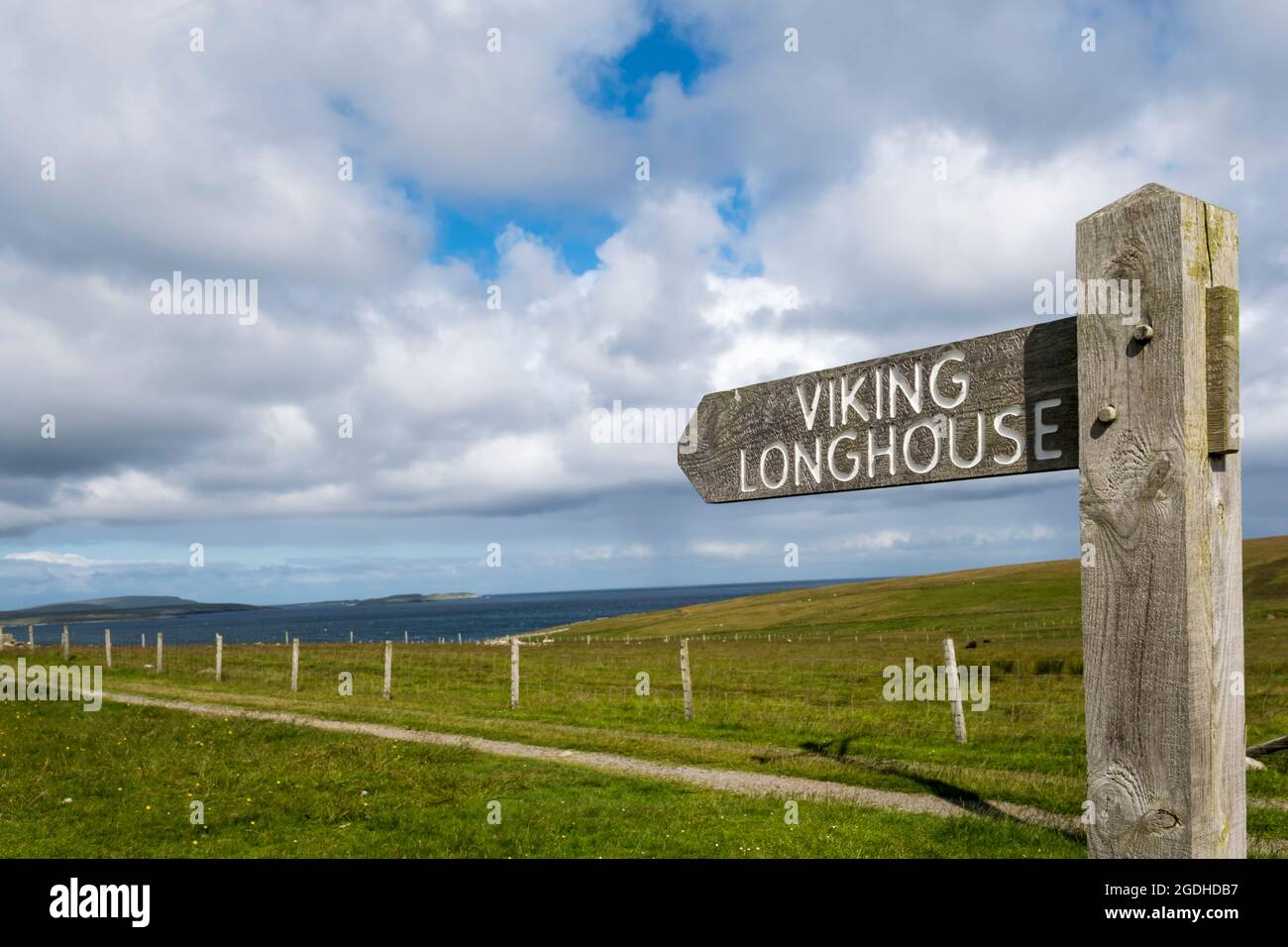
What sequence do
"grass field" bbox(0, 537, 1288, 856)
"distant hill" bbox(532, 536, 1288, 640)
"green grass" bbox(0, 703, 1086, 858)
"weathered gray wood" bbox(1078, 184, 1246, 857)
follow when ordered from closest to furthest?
"weathered gray wood" bbox(1078, 184, 1246, 857) < "green grass" bbox(0, 703, 1086, 858) < "grass field" bbox(0, 537, 1288, 856) < "distant hill" bbox(532, 536, 1288, 640)

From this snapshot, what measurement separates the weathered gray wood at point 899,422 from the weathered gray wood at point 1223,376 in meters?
0.44

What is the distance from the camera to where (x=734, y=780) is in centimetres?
1105

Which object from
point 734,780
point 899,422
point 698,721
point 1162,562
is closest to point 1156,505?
point 1162,562

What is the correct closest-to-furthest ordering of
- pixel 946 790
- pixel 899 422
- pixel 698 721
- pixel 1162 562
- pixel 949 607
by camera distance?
pixel 1162 562, pixel 899 422, pixel 946 790, pixel 698 721, pixel 949 607

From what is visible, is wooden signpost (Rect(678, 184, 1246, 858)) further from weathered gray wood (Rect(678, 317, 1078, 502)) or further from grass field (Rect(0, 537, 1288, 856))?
grass field (Rect(0, 537, 1288, 856))

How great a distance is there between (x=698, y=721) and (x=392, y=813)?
339 inches

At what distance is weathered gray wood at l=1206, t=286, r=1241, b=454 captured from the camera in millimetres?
2898

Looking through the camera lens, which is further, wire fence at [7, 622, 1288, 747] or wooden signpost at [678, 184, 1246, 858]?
wire fence at [7, 622, 1288, 747]

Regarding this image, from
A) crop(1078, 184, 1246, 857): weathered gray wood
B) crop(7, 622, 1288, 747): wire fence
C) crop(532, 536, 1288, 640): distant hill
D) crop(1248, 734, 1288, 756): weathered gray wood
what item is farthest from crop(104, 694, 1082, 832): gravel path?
crop(532, 536, 1288, 640): distant hill

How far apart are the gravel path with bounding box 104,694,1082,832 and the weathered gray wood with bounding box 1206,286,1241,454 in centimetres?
635

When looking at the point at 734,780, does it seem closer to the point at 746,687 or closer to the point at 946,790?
the point at 946,790

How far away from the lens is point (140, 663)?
34969 millimetres
